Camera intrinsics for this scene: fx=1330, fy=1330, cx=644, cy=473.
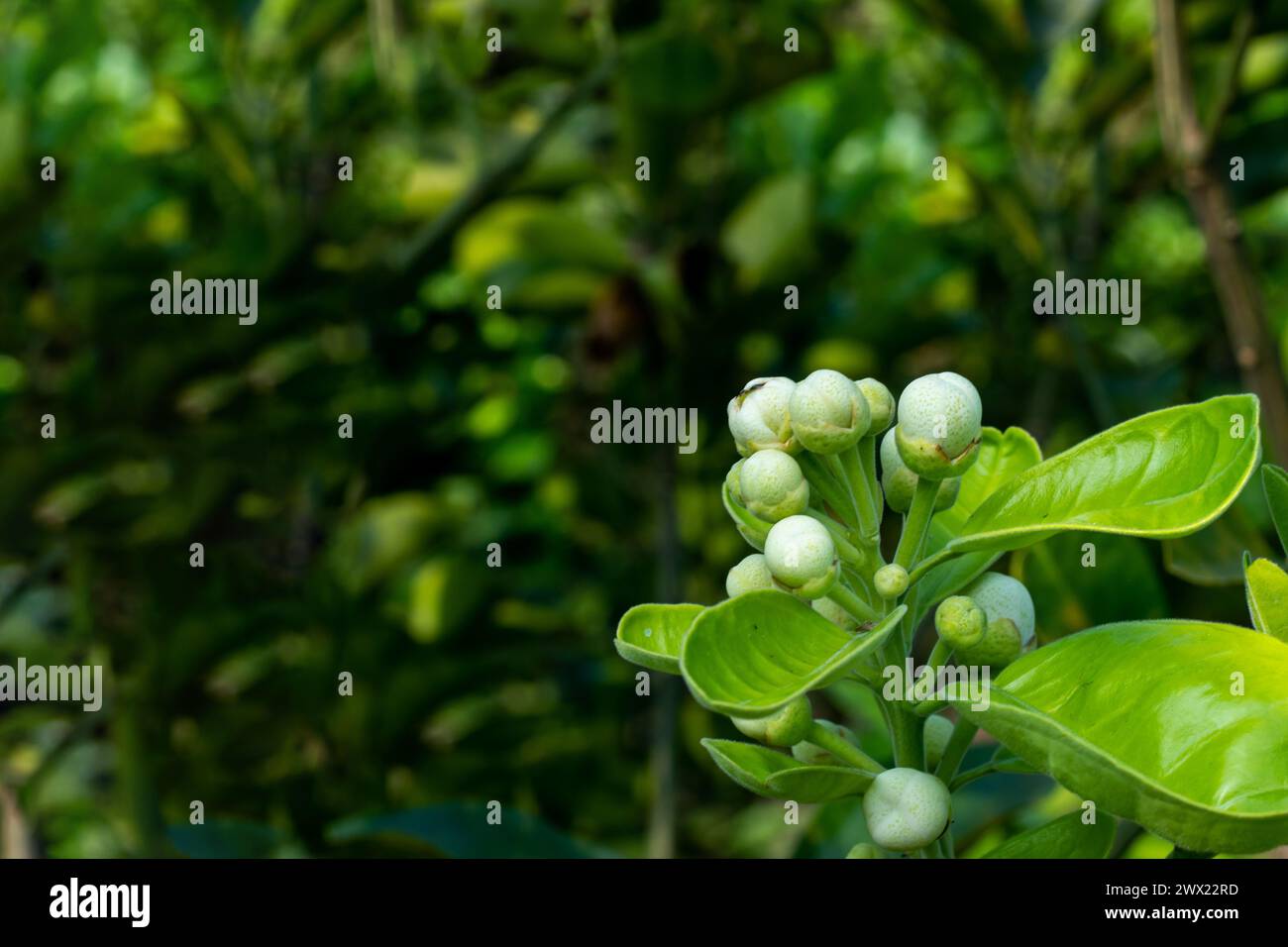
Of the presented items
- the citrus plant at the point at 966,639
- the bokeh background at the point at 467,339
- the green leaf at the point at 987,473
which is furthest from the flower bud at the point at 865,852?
the bokeh background at the point at 467,339

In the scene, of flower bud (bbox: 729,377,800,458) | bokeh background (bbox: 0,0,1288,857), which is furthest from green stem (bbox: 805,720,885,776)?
bokeh background (bbox: 0,0,1288,857)

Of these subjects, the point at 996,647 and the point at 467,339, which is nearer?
the point at 996,647

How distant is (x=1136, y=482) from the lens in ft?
1.39

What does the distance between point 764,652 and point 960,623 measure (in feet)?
0.24

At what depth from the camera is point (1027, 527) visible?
1.34 ft

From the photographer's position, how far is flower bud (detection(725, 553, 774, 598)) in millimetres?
446

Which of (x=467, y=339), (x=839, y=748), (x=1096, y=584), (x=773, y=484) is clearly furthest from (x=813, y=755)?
(x=467, y=339)

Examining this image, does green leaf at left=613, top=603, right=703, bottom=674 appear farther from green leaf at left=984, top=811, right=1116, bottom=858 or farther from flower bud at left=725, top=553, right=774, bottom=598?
green leaf at left=984, top=811, right=1116, bottom=858

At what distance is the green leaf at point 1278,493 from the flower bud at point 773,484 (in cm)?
16

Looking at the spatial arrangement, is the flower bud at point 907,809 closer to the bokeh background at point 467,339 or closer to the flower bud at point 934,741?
the flower bud at point 934,741

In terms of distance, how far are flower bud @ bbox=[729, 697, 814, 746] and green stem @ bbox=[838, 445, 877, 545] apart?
63 mm

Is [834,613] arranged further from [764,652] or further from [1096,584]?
[1096,584]

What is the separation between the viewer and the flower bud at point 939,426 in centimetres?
43

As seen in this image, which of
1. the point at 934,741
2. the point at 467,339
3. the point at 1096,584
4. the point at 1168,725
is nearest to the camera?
the point at 1168,725
